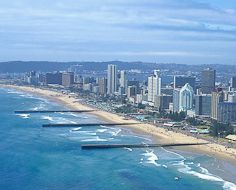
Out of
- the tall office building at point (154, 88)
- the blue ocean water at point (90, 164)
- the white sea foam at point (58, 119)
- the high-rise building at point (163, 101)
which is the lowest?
the white sea foam at point (58, 119)

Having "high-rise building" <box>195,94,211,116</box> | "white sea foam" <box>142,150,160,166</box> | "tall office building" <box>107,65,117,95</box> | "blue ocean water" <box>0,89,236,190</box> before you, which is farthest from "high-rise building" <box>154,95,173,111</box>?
"white sea foam" <box>142,150,160,166</box>

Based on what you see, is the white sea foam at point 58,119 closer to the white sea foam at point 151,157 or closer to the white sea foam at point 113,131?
the white sea foam at point 113,131

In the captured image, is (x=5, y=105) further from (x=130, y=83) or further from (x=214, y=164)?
(x=214, y=164)

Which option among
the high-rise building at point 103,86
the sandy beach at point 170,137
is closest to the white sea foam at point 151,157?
the sandy beach at point 170,137

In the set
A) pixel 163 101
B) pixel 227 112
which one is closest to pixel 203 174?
pixel 227 112

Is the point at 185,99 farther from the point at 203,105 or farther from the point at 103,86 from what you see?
the point at 103,86
